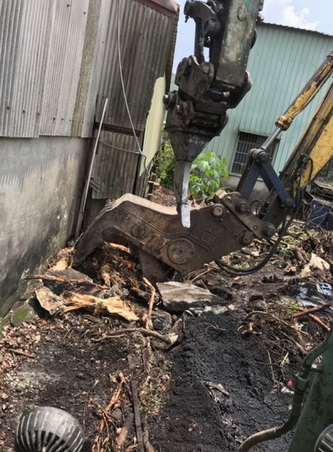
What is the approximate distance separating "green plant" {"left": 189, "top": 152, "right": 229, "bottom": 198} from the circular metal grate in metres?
9.56

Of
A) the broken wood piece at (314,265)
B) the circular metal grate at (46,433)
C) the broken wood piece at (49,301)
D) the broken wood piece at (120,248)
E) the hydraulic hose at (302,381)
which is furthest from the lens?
the broken wood piece at (314,265)

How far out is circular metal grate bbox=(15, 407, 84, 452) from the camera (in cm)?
253

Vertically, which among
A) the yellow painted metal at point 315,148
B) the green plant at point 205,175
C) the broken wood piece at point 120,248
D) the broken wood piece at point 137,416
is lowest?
the broken wood piece at point 137,416

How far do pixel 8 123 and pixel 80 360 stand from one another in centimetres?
210

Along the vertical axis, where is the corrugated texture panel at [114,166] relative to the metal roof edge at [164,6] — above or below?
below

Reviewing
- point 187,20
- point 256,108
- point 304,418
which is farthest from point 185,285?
point 256,108

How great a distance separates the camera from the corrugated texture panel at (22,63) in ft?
10.5

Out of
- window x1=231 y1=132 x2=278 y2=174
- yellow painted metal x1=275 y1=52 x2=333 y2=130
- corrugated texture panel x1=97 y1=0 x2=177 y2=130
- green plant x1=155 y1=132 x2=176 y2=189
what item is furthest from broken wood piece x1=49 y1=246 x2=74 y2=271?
window x1=231 y1=132 x2=278 y2=174

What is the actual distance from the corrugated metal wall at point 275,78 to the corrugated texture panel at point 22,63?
11.1 metres

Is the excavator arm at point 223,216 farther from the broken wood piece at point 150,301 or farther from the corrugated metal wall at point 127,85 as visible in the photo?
the corrugated metal wall at point 127,85

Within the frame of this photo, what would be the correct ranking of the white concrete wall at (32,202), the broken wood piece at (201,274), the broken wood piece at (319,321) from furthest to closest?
the broken wood piece at (201,274), the broken wood piece at (319,321), the white concrete wall at (32,202)

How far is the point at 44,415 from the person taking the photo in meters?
2.63

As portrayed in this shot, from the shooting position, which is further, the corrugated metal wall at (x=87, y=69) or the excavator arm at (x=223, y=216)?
the excavator arm at (x=223, y=216)

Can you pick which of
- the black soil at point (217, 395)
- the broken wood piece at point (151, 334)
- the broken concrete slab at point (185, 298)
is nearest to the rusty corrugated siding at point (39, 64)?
the broken wood piece at point (151, 334)
